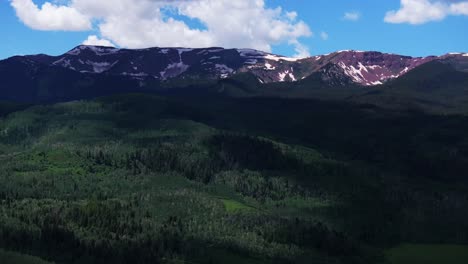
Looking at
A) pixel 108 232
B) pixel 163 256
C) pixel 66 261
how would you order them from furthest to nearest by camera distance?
1. pixel 108 232
2. pixel 163 256
3. pixel 66 261

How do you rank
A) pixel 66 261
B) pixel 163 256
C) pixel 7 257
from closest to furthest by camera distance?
1. pixel 7 257
2. pixel 66 261
3. pixel 163 256

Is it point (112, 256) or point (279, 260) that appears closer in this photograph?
point (112, 256)

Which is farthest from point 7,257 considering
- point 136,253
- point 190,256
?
point 190,256

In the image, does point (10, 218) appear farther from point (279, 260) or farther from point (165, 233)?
point (279, 260)

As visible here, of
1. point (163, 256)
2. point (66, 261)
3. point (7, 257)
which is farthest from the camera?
point (163, 256)

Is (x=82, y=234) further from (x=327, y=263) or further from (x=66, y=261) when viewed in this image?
(x=327, y=263)

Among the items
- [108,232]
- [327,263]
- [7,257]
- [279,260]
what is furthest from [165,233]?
[7,257]

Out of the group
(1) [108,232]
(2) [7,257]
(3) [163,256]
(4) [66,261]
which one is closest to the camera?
(2) [7,257]

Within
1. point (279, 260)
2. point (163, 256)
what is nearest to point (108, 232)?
point (163, 256)

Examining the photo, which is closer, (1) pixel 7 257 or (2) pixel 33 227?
(1) pixel 7 257
